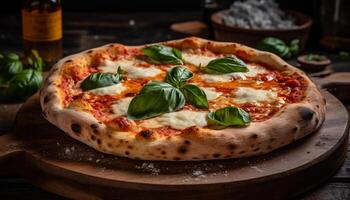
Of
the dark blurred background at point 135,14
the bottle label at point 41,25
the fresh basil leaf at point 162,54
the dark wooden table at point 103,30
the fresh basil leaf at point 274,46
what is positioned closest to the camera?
the fresh basil leaf at point 162,54

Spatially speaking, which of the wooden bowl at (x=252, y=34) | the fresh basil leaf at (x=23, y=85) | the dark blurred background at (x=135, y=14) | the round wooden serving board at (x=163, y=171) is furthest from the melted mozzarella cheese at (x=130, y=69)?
the dark blurred background at (x=135, y=14)

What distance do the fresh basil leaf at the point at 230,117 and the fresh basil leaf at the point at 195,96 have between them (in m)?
0.11

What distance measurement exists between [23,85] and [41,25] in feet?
1.40

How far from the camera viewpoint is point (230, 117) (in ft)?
5.99

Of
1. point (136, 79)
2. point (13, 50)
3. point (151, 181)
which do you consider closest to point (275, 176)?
point (151, 181)

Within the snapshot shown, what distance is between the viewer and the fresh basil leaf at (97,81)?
2.12 m

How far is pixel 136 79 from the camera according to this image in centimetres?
225

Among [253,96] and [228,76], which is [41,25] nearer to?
[228,76]

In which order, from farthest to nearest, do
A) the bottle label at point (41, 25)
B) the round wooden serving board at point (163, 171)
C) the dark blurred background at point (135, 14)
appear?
1. the dark blurred background at point (135, 14)
2. the bottle label at point (41, 25)
3. the round wooden serving board at point (163, 171)

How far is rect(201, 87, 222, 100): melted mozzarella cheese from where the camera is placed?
2.09m

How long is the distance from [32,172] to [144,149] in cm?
31

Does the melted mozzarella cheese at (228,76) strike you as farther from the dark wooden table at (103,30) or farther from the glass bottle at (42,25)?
the glass bottle at (42,25)

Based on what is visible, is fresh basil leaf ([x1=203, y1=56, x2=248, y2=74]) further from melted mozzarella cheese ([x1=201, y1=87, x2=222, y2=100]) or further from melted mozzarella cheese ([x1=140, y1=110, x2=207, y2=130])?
melted mozzarella cheese ([x1=140, y1=110, x2=207, y2=130])

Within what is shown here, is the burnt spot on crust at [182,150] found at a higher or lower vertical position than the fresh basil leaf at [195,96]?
lower
